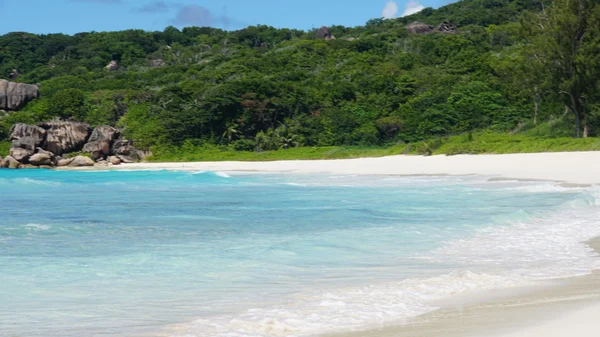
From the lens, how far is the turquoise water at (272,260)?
16.1ft

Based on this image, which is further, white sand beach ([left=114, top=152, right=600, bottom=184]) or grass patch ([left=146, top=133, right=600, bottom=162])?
grass patch ([left=146, top=133, right=600, bottom=162])

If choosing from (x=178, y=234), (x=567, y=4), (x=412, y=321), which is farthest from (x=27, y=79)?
(x=412, y=321)

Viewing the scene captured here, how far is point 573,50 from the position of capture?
103 feet

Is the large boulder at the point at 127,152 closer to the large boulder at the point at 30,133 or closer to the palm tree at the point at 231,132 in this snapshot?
the large boulder at the point at 30,133

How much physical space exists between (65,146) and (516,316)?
50.2 m

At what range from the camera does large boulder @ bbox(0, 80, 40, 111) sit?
5775 centimetres

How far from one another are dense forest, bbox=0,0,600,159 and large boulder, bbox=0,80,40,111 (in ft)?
3.30

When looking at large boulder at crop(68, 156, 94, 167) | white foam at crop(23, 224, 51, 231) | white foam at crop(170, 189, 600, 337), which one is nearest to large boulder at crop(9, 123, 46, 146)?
large boulder at crop(68, 156, 94, 167)

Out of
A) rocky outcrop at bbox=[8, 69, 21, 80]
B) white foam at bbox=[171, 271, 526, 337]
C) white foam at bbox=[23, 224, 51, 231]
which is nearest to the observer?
white foam at bbox=[171, 271, 526, 337]

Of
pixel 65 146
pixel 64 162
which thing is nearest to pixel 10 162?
pixel 64 162

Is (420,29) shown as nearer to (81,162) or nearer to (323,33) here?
(323,33)

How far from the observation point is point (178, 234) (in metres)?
9.88

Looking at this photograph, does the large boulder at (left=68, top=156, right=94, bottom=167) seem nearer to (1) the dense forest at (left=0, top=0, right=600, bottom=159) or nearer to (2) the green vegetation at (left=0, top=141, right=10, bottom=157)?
(1) the dense forest at (left=0, top=0, right=600, bottom=159)

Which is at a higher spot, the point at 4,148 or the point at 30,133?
the point at 30,133
